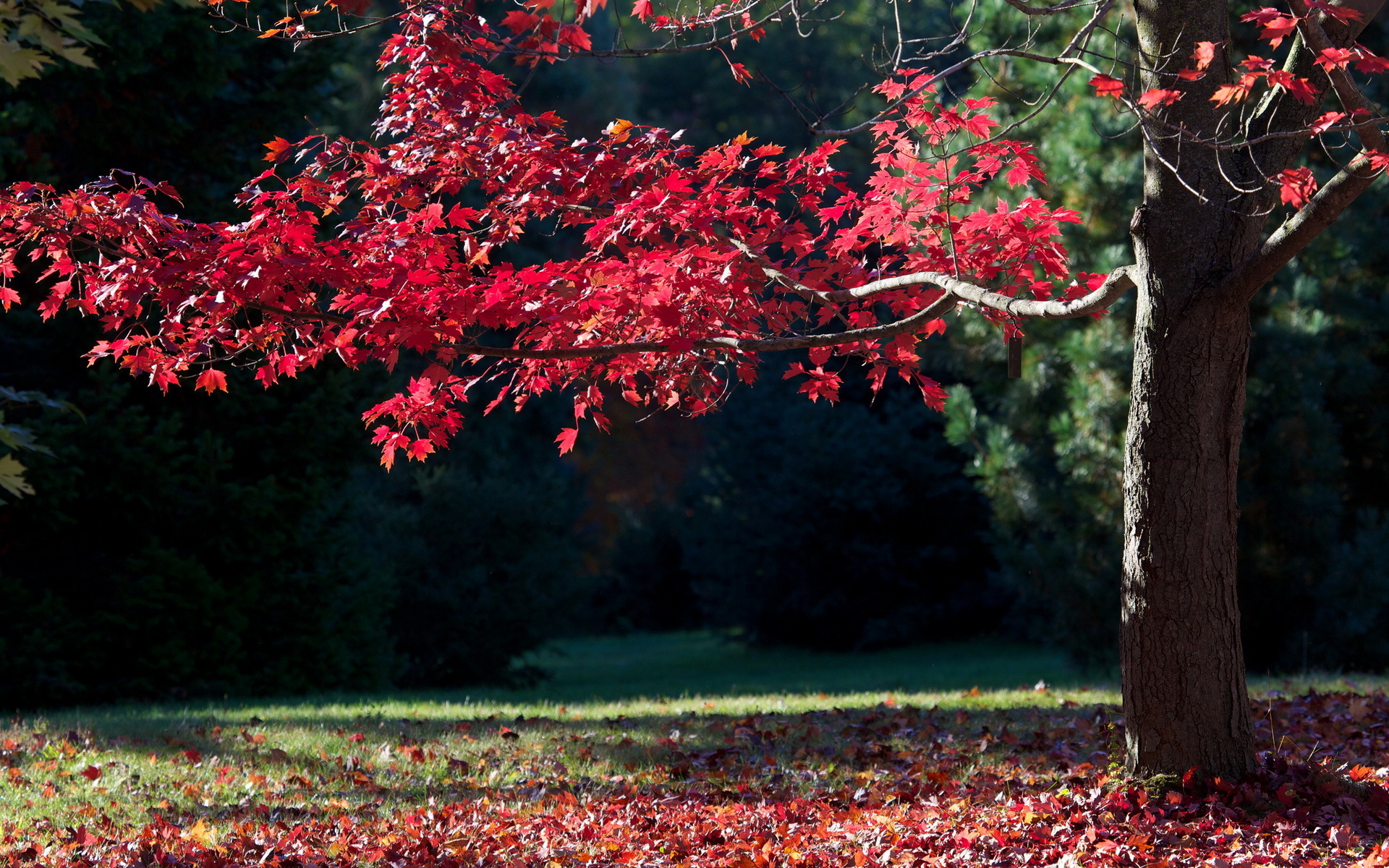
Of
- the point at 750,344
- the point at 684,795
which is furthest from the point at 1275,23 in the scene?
the point at 684,795

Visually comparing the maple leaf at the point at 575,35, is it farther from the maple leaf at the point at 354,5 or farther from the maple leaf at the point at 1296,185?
the maple leaf at the point at 1296,185

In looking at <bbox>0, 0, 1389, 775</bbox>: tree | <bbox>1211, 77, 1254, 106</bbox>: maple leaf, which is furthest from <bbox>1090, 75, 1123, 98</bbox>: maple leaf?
<bbox>1211, 77, 1254, 106</bbox>: maple leaf

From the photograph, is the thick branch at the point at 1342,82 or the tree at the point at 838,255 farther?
the tree at the point at 838,255

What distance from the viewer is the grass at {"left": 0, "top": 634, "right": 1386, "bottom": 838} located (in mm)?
5254

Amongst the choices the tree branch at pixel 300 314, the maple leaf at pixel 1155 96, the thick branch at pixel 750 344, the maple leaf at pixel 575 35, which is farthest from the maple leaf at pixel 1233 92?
the tree branch at pixel 300 314

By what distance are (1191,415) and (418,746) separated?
4.17 m

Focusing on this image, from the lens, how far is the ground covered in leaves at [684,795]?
420cm

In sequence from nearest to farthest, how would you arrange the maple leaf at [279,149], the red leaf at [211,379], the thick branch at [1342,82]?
the thick branch at [1342,82], the red leaf at [211,379], the maple leaf at [279,149]

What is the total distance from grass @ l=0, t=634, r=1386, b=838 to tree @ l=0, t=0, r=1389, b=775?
1.65 meters

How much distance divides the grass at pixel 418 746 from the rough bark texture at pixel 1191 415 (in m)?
1.28

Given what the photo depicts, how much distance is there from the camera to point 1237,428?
449cm

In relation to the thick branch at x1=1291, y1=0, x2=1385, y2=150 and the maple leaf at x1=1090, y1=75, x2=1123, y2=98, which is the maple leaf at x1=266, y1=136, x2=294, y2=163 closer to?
the maple leaf at x1=1090, y1=75, x2=1123, y2=98

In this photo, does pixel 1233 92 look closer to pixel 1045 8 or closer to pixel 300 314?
pixel 1045 8

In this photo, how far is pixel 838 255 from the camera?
5.38 metres
